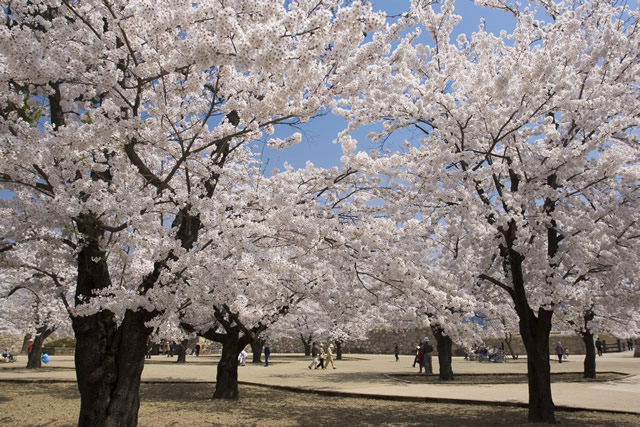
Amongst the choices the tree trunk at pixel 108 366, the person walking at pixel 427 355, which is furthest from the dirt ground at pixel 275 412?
the person walking at pixel 427 355

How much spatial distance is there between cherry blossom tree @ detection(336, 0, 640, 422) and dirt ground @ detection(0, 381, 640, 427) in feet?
4.81

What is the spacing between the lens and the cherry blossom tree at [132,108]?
162 inches

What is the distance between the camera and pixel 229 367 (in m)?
11.9

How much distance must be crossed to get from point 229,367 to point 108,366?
20.5 ft

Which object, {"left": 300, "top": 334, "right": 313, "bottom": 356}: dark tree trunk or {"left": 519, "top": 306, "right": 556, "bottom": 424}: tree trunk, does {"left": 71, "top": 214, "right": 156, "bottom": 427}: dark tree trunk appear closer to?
{"left": 519, "top": 306, "right": 556, "bottom": 424}: tree trunk

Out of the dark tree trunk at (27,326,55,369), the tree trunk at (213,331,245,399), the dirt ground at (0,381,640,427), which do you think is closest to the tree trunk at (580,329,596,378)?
the dirt ground at (0,381,640,427)

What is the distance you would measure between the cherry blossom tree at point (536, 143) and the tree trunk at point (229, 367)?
6.11 m

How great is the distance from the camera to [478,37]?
8.61 metres

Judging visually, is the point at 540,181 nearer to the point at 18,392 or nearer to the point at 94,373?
the point at 94,373

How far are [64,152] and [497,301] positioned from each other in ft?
39.5

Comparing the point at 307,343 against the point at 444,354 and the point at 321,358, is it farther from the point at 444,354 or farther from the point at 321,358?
the point at 444,354

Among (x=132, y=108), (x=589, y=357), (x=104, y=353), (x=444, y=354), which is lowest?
(x=589, y=357)

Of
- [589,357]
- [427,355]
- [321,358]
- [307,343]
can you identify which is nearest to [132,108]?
[589,357]

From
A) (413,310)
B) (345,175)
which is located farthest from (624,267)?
(345,175)
